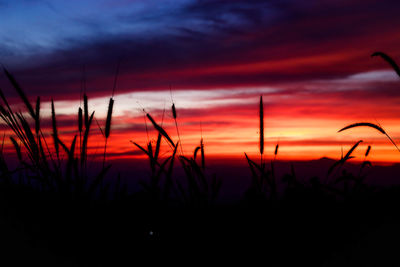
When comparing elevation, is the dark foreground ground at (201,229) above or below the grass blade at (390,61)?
below

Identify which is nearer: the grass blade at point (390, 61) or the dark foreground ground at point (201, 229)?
the grass blade at point (390, 61)

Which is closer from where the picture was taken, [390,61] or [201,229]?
[390,61]

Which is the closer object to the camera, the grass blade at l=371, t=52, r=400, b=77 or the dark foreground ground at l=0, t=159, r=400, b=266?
the grass blade at l=371, t=52, r=400, b=77

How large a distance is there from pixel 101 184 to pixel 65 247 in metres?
0.40

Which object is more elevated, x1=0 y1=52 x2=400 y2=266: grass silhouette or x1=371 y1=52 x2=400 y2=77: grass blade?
x1=371 y1=52 x2=400 y2=77: grass blade

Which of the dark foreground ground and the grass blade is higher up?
the grass blade

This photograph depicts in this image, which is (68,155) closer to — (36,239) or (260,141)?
(36,239)

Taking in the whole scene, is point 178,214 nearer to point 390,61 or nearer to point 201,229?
point 201,229

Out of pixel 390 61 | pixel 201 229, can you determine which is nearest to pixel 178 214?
pixel 201 229

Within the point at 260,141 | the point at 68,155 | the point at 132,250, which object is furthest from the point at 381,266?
the point at 68,155

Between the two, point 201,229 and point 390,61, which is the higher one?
point 390,61

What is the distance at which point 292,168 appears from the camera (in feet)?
8.83

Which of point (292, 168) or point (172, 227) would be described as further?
point (292, 168)


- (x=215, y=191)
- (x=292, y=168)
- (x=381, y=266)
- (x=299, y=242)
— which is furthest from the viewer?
(x=292, y=168)
